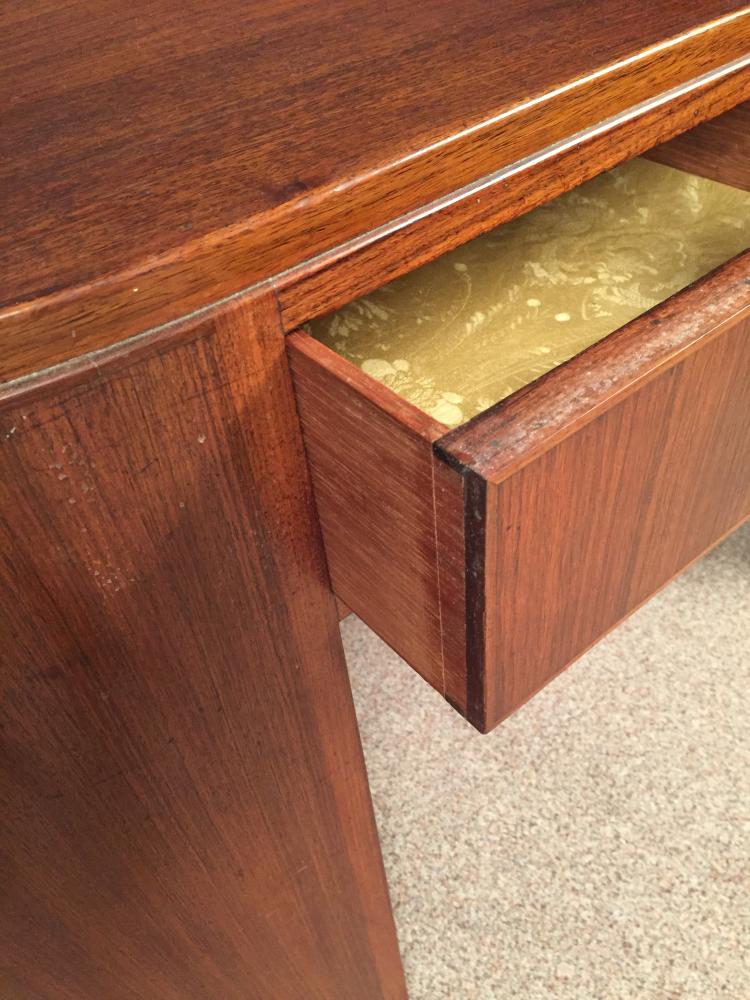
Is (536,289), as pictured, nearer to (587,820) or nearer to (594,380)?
(594,380)

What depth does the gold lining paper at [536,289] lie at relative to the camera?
409 millimetres

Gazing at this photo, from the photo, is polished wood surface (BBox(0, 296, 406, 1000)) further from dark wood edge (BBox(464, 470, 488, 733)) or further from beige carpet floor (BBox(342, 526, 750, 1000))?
beige carpet floor (BBox(342, 526, 750, 1000))

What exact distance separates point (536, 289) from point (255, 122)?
167 mm

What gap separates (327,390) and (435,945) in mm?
625

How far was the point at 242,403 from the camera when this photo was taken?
1.12 ft

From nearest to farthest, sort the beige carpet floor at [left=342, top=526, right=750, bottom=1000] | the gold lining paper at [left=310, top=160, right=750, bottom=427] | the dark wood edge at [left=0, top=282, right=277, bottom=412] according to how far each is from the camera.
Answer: the dark wood edge at [left=0, top=282, right=277, bottom=412] < the gold lining paper at [left=310, top=160, right=750, bottom=427] < the beige carpet floor at [left=342, top=526, right=750, bottom=1000]

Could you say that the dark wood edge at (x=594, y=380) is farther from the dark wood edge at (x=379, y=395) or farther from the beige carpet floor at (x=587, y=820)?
the beige carpet floor at (x=587, y=820)

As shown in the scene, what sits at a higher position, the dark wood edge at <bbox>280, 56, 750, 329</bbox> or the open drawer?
the dark wood edge at <bbox>280, 56, 750, 329</bbox>

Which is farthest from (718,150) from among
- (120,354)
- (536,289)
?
(120,354)

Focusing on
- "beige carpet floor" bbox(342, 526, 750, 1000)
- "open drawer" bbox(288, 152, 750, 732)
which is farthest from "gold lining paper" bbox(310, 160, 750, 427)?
"beige carpet floor" bbox(342, 526, 750, 1000)

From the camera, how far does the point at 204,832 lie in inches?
18.5

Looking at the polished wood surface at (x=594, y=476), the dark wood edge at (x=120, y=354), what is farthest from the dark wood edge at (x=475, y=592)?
the dark wood edge at (x=120, y=354)

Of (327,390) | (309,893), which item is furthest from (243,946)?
(327,390)

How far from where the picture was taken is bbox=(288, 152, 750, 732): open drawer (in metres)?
0.31
